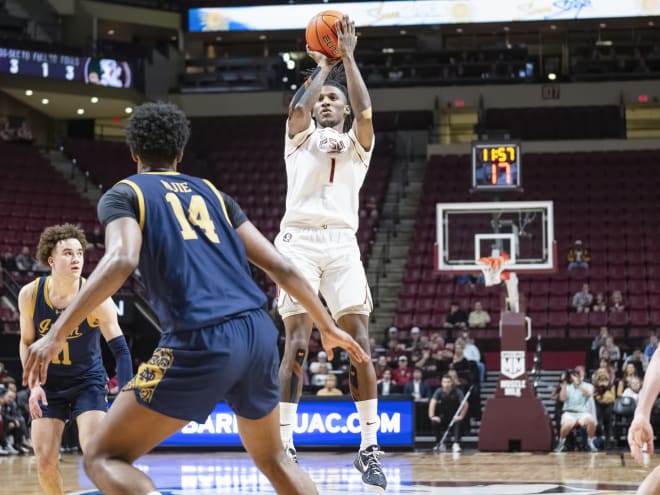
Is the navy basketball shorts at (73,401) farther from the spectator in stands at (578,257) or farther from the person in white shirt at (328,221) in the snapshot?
the spectator in stands at (578,257)

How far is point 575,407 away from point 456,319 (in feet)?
17.6

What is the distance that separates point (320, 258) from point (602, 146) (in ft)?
75.1

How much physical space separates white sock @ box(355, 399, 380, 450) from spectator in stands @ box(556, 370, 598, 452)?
8.73 m

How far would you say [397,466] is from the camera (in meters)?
11.8

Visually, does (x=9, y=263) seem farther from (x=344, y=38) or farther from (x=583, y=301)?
(x=344, y=38)

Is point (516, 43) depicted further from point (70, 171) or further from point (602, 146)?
point (70, 171)

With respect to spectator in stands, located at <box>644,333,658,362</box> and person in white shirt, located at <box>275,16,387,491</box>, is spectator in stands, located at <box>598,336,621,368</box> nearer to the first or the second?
spectator in stands, located at <box>644,333,658,362</box>

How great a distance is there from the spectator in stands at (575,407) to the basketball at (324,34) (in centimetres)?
943

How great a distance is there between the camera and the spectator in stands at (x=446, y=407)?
51.9 ft

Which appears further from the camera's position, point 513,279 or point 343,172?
point 513,279

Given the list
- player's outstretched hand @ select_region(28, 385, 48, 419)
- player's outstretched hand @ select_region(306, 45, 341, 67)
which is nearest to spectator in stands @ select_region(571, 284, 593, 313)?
player's outstretched hand @ select_region(306, 45, 341, 67)

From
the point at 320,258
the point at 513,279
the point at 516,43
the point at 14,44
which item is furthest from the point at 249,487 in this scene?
the point at 516,43

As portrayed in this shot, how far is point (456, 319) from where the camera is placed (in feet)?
67.9

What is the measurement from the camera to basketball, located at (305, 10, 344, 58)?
694 cm
